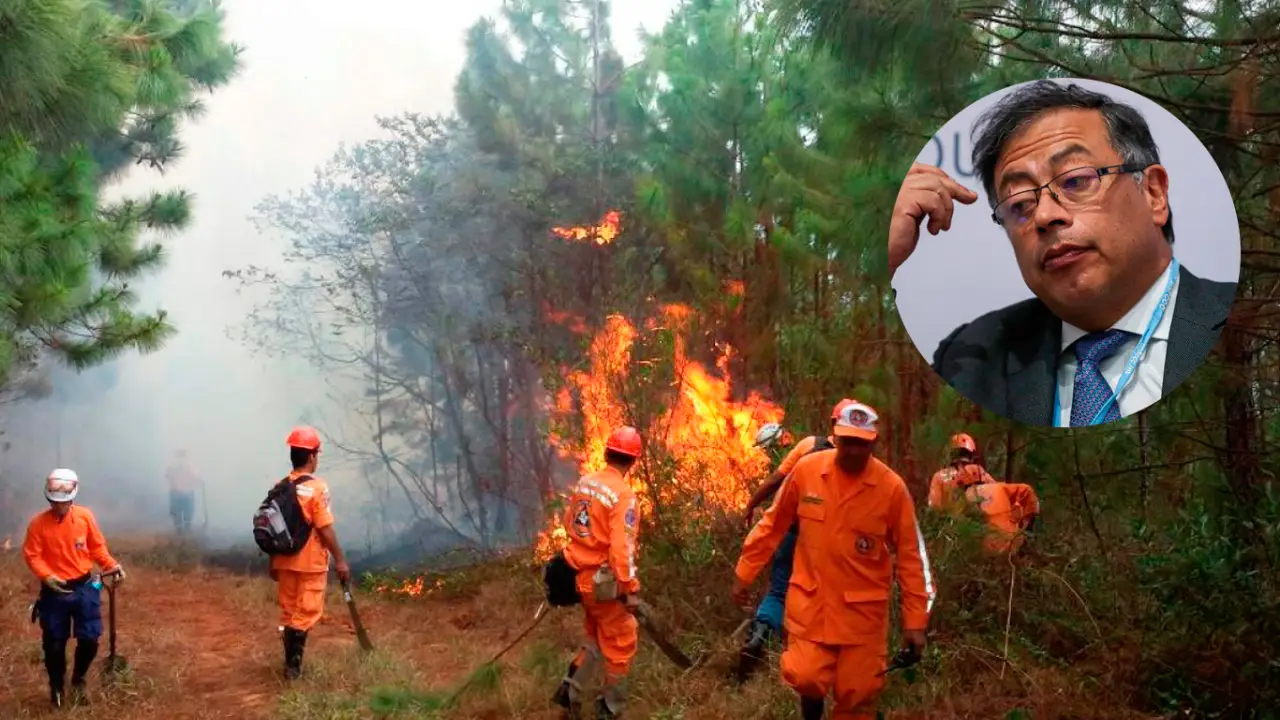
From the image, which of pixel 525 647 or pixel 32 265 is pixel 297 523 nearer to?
pixel 525 647

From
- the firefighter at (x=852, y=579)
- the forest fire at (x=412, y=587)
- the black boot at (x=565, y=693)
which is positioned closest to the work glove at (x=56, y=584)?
the black boot at (x=565, y=693)

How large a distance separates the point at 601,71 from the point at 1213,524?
15492mm

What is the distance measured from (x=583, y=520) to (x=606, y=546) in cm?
20

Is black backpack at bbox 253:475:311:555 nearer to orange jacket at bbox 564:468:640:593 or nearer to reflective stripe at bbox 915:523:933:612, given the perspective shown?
orange jacket at bbox 564:468:640:593

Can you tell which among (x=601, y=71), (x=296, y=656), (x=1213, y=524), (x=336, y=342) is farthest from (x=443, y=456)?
(x=1213, y=524)

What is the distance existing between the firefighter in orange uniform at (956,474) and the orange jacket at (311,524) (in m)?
4.21

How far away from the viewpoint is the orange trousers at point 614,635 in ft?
18.7

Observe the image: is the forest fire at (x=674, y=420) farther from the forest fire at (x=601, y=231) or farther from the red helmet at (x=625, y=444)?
the forest fire at (x=601, y=231)

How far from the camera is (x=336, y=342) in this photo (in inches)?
746

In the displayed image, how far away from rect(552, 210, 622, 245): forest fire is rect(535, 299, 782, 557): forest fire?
19.8ft

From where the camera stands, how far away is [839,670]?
180 inches

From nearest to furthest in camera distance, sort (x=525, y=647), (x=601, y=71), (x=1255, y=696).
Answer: (x=1255, y=696)
(x=525, y=647)
(x=601, y=71)

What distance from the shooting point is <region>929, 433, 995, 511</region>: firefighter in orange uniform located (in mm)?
6547

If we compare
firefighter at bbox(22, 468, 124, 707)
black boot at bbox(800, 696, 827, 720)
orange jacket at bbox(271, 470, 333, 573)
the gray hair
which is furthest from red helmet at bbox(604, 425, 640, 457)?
firefighter at bbox(22, 468, 124, 707)
